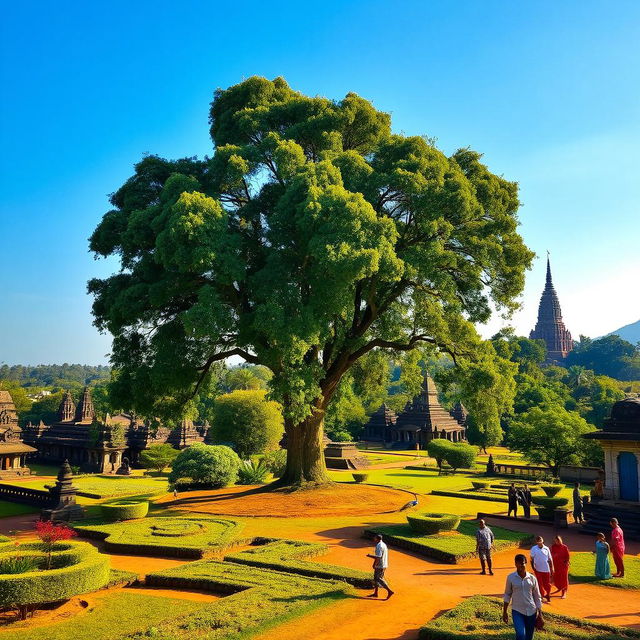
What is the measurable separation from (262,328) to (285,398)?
4.13 m

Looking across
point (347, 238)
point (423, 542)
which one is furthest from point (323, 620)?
point (347, 238)

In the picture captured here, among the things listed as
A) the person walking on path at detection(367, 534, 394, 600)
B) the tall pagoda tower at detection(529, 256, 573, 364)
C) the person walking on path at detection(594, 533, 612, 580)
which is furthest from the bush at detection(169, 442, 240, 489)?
the tall pagoda tower at detection(529, 256, 573, 364)

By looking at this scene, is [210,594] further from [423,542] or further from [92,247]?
[92,247]

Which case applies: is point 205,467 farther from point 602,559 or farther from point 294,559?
point 602,559

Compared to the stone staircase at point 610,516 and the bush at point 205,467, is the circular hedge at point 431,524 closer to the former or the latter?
the stone staircase at point 610,516

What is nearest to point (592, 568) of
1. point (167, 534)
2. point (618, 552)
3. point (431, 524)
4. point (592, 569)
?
point (592, 569)

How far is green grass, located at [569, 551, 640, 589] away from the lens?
13844 millimetres

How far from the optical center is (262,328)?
22.1 meters

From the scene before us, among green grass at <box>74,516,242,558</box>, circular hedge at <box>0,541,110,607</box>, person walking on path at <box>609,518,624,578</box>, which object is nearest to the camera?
circular hedge at <box>0,541,110,607</box>

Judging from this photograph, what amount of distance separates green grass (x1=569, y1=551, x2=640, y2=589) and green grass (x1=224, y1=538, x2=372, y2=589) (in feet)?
18.4

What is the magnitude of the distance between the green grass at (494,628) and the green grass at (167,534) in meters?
8.27

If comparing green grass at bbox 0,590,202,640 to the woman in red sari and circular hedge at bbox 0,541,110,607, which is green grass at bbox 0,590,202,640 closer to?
circular hedge at bbox 0,541,110,607

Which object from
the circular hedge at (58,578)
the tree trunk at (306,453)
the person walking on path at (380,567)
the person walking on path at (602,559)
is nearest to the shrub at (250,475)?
the tree trunk at (306,453)

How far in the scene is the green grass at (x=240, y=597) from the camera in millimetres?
10328
